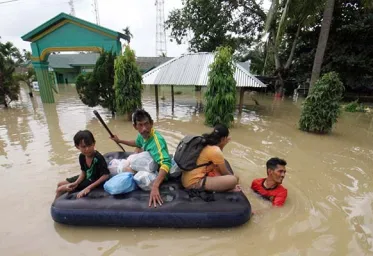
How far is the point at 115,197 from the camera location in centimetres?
320

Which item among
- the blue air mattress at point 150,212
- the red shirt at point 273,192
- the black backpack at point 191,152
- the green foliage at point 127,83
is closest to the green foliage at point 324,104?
the red shirt at point 273,192

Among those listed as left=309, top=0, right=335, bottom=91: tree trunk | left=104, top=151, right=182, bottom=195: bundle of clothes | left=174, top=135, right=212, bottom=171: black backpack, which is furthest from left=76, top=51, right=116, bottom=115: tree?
left=309, top=0, right=335, bottom=91: tree trunk

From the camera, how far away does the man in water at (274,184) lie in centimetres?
354

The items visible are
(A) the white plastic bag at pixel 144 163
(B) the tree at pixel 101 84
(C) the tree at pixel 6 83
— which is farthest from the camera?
(C) the tree at pixel 6 83

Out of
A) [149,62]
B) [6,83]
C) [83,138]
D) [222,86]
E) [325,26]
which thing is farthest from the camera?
[149,62]

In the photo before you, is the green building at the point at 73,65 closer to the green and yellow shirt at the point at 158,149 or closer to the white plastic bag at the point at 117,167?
the white plastic bag at the point at 117,167

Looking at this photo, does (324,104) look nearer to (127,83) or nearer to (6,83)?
(127,83)

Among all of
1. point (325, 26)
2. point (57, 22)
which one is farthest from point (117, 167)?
point (57, 22)

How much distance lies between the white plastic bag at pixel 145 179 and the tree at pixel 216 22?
17.7 meters

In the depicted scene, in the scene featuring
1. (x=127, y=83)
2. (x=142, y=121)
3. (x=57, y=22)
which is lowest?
(x=142, y=121)

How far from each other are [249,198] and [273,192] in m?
0.40

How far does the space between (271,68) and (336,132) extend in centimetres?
1764

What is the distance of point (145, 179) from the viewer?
129 inches

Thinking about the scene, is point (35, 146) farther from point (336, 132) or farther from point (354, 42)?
point (354, 42)
